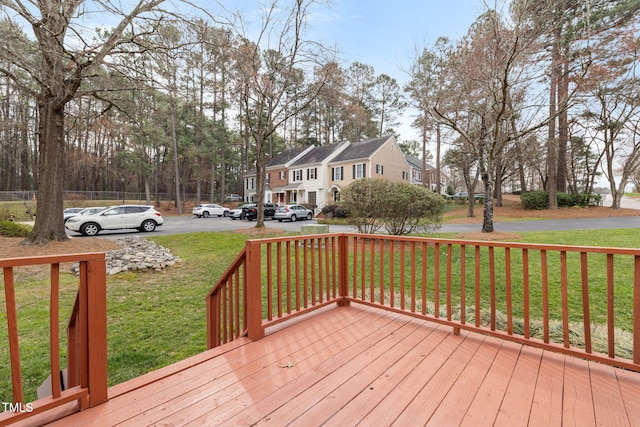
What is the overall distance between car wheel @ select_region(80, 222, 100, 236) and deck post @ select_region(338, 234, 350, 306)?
12.9m

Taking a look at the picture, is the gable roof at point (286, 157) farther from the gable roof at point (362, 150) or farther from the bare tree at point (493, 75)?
the bare tree at point (493, 75)

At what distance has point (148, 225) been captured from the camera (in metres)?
13.5

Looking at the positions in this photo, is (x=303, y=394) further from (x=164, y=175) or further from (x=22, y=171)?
(x=22, y=171)

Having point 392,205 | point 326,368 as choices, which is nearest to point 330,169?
point 392,205

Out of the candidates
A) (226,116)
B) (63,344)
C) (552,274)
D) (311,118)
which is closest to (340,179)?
(311,118)

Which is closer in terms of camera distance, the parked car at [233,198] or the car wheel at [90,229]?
the car wheel at [90,229]

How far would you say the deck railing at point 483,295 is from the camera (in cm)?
214

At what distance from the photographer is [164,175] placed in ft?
109

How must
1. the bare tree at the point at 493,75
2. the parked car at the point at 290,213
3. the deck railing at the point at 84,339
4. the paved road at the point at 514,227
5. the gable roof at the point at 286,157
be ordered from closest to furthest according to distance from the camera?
the deck railing at the point at 84,339 < the bare tree at the point at 493,75 < the paved road at the point at 514,227 < the parked car at the point at 290,213 < the gable roof at the point at 286,157

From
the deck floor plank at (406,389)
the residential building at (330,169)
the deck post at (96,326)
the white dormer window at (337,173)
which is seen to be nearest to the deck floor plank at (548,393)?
the deck floor plank at (406,389)

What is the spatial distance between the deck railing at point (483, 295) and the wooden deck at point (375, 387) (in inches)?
7.8

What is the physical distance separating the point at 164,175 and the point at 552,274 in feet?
117

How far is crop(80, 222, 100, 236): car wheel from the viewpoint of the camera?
12.0 metres

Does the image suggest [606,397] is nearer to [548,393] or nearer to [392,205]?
[548,393]
